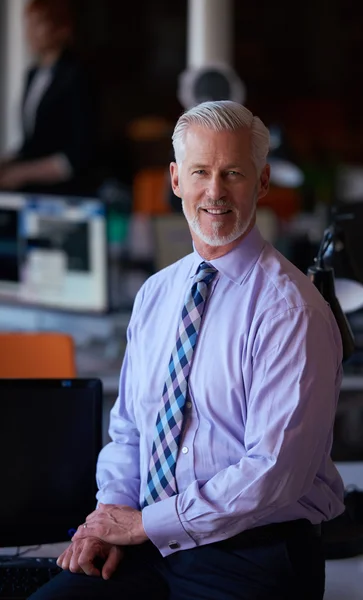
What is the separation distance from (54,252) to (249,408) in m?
2.17

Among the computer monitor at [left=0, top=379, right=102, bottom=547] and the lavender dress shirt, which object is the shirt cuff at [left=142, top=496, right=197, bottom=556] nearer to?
the lavender dress shirt

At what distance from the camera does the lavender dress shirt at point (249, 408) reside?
1778 mm

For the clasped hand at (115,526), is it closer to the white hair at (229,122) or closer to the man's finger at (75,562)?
the man's finger at (75,562)

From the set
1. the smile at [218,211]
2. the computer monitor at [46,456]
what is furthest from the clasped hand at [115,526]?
the smile at [218,211]

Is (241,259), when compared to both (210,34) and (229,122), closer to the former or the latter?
(229,122)

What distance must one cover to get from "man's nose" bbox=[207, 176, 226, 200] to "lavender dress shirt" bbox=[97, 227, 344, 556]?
0.12 m

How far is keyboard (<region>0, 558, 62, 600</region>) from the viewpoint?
1.98 m

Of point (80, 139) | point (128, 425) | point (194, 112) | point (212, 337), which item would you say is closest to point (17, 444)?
point (128, 425)

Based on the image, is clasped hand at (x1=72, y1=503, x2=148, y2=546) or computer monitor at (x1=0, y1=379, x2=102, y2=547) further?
A: computer monitor at (x1=0, y1=379, x2=102, y2=547)

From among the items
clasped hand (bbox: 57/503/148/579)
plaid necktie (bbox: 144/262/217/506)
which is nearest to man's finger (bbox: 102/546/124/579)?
clasped hand (bbox: 57/503/148/579)

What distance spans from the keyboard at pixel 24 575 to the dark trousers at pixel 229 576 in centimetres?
13

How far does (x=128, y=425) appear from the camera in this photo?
2.12 metres

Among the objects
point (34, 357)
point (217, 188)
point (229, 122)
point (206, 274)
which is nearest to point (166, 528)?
point (206, 274)

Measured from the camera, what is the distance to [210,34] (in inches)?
263
